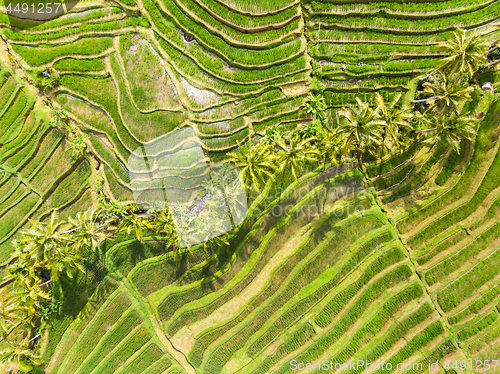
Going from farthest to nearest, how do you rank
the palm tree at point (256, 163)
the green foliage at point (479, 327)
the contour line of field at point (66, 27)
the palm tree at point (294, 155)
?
1. the contour line of field at point (66, 27)
2. the green foliage at point (479, 327)
3. the palm tree at point (256, 163)
4. the palm tree at point (294, 155)

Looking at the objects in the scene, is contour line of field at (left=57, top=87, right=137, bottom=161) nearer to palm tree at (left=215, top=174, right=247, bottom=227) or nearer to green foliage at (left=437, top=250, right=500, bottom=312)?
palm tree at (left=215, top=174, right=247, bottom=227)

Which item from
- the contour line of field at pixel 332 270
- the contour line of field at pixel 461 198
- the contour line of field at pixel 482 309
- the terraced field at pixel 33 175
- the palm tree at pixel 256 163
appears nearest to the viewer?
the palm tree at pixel 256 163

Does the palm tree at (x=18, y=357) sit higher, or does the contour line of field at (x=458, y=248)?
the contour line of field at (x=458, y=248)

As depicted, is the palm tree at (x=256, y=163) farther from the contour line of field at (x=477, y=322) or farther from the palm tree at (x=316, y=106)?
the contour line of field at (x=477, y=322)

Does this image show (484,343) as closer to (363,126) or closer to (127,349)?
(363,126)

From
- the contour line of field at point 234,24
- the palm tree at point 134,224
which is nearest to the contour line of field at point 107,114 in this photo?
the palm tree at point 134,224

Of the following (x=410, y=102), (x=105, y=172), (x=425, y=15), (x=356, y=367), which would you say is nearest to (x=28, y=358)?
(x=105, y=172)

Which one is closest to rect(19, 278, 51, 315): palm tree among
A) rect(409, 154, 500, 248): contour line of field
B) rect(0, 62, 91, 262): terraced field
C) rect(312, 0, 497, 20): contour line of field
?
rect(0, 62, 91, 262): terraced field
